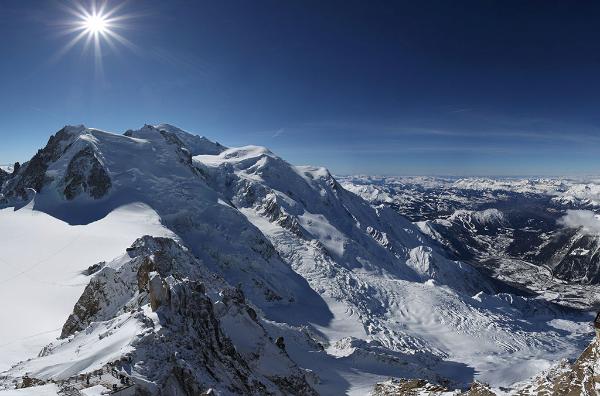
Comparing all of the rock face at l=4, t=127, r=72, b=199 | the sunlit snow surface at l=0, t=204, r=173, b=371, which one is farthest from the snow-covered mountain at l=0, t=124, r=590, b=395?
the rock face at l=4, t=127, r=72, b=199

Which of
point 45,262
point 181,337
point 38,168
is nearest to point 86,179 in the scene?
point 38,168

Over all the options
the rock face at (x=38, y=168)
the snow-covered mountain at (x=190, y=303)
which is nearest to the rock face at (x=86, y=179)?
the snow-covered mountain at (x=190, y=303)

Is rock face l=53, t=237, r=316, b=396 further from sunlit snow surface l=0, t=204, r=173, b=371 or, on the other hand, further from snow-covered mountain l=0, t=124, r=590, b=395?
sunlit snow surface l=0, t=204, r=173, b=371

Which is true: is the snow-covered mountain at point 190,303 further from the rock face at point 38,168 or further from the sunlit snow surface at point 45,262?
the rock face at point 38,168

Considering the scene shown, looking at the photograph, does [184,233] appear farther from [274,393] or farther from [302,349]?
[274,393]

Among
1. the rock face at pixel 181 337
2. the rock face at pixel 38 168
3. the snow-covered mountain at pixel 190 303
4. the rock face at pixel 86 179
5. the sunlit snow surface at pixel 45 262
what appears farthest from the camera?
the rock face at pixel 38 168

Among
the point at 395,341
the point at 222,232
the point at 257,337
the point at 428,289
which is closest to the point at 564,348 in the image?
the point at 428,289

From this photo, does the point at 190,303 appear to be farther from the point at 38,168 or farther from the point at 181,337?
the point at 38,168
